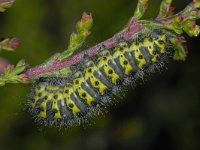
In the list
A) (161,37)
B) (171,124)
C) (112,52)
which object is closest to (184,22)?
(161,37)

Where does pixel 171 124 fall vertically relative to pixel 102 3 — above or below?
below

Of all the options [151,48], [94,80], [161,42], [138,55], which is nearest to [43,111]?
[94,80]

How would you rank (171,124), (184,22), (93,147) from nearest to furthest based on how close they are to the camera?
(184,22) < (93,147) < (171,124)

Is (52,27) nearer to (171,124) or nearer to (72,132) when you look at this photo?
(72,132)

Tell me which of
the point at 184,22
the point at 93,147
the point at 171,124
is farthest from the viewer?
the point at 171,124

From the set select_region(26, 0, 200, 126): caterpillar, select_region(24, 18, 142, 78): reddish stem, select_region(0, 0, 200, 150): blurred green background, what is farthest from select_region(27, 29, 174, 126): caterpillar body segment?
select_region(0, 0, 200, 150): blurred green background

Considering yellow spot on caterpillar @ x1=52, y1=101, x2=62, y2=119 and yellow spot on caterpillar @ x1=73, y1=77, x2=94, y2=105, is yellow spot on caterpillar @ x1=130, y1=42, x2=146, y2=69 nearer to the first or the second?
yellow spot on caterpillar @ x1=73, y1=77, x2=94, y2=105

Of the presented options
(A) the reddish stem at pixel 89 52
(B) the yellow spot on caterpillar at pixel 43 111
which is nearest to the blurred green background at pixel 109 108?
(B) the yellow spot on caterpillar at pixel 43 111

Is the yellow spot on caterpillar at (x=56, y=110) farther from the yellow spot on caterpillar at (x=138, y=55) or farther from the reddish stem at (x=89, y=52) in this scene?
the yellow spot on caterpillar at (x=138, y=55)

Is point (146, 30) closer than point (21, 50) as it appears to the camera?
Yes
